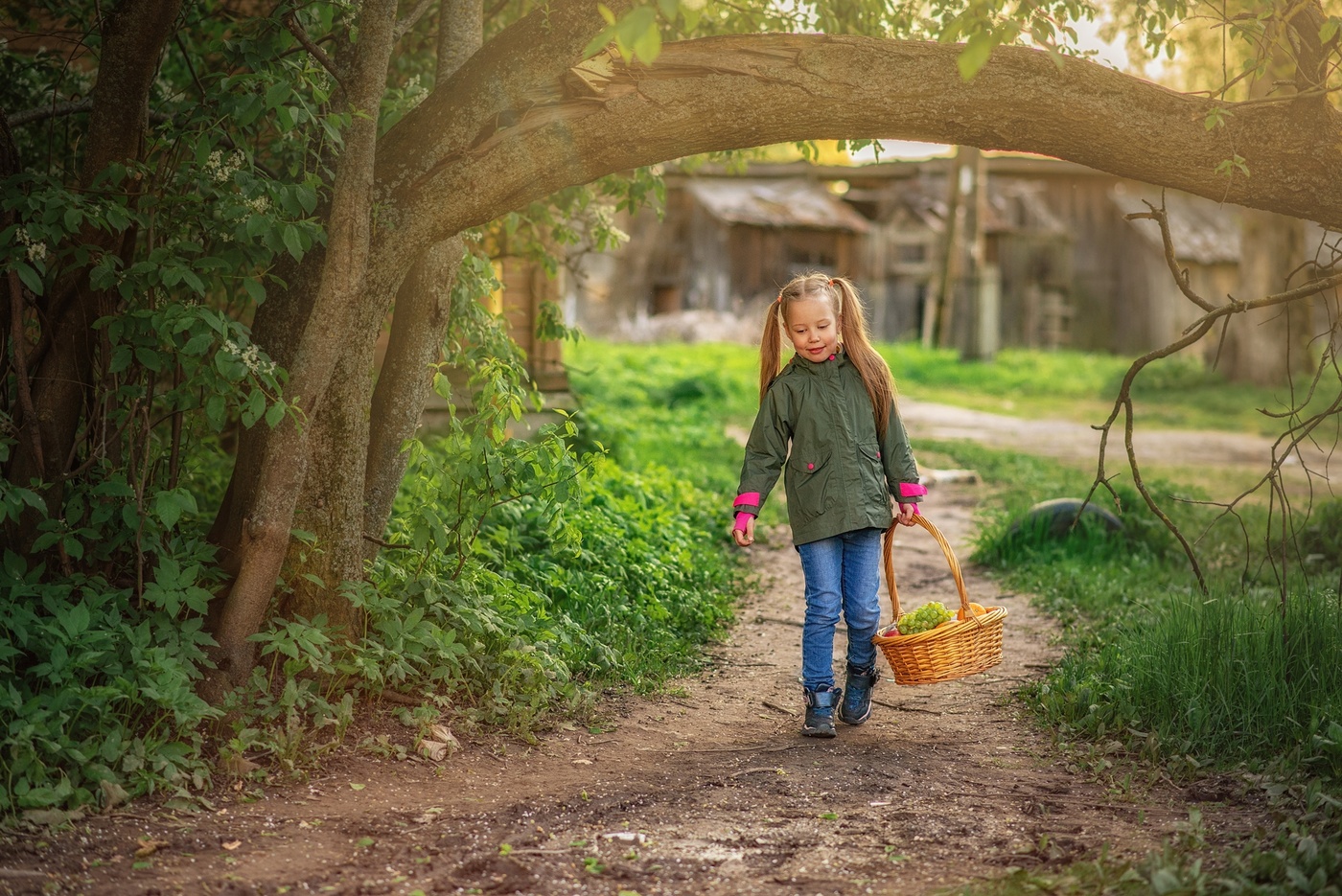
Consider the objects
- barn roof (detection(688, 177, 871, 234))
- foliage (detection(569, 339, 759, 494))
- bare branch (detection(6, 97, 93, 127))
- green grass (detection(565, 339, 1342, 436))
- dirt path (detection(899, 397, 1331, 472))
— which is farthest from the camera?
barn roof (detection(688, 177, 871, 234))

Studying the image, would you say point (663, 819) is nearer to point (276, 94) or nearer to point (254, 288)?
point (254, 288)

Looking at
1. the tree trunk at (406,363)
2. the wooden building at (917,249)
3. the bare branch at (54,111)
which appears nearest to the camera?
the bare branch at (54,111)

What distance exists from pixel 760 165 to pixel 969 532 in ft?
83.0

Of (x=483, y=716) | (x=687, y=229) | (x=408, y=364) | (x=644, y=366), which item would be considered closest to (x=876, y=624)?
(x=483, y=716)

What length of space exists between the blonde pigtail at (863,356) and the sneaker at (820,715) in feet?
3.49

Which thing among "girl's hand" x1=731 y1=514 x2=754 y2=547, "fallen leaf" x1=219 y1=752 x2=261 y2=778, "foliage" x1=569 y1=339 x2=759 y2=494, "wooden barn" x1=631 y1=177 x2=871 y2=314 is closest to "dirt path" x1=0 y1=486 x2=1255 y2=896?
"fallen leaf" x1=219 y1=752 x2=261 y2=778

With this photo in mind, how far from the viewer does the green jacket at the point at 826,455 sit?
14.9ft

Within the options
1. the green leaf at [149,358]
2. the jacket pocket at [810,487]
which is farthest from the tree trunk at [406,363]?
the jacket pocket at [810,487]

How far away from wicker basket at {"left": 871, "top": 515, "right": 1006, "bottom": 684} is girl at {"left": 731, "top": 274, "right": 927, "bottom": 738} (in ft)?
0.64

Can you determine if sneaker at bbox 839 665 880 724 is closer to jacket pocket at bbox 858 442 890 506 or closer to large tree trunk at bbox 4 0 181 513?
jacket pocket at bbox 858 442 890 506

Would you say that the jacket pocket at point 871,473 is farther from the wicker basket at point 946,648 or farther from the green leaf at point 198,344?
the green leaf at point 198,344

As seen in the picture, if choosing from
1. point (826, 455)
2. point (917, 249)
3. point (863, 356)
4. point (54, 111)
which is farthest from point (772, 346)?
point (917, 249)

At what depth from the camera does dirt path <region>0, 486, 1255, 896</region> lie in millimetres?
3150

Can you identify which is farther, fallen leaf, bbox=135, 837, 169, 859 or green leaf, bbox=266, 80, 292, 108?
green leaf, bbox=266, 80, 292, 108
